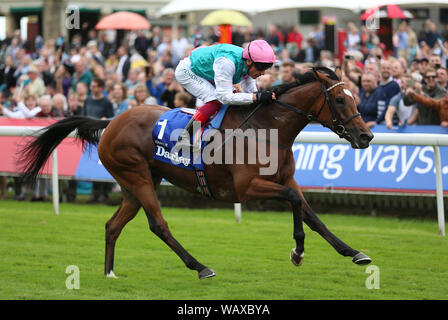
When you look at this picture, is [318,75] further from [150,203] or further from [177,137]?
[150,203]

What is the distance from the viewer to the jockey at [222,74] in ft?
20.1

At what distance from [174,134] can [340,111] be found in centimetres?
138

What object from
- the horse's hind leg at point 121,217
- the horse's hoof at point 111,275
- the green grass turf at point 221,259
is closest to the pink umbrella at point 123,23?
the green grass turf at point 221,259

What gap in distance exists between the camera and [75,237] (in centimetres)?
836

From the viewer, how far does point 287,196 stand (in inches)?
235

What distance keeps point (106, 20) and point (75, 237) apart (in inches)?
366

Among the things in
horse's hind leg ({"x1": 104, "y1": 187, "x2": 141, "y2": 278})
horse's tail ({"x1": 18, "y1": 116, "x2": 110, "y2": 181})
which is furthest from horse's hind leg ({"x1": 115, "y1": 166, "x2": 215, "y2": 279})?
horse's tail ({"x1": 18, "y1": 116, "x2": 110, "y2": 181})

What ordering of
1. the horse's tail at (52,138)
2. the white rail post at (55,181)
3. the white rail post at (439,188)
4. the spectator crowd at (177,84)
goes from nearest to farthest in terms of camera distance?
the horse's tail at (52,138) → the white rail post at (439,188) → the white rail post at (55,181) → the spectator crowd at (177,84)

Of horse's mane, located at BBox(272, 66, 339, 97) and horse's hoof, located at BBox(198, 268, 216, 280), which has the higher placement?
horse's mane, located at BBox(272, 66, 339, 97)

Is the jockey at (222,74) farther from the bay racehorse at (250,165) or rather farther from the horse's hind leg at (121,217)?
the horse's hind leg at (121,217)

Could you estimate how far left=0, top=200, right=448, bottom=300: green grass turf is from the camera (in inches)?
232

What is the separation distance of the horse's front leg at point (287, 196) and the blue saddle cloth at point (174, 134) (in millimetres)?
530

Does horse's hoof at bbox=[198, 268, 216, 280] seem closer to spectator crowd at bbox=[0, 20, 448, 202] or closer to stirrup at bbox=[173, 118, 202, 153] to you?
stirrup at bbox=[173, 118, 202, 153]
